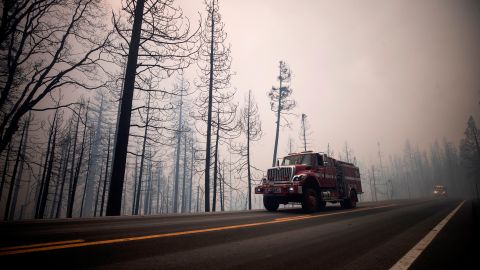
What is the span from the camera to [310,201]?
11406 millimetres

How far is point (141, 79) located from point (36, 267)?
10521 millimetres

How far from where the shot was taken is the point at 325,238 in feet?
15.9

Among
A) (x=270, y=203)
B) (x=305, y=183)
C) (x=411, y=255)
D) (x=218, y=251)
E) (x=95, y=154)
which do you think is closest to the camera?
A: (x=218, y=251)

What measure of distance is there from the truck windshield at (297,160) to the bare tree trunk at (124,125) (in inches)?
330

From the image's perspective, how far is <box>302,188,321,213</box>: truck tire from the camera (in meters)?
11.2

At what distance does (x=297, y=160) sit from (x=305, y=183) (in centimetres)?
177

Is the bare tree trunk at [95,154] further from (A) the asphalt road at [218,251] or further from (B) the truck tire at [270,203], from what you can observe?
(A) the asphalt road at [218,251]

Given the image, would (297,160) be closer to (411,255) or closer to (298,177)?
(298,177)

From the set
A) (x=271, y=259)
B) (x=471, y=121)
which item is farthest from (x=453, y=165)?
(x=271, y=259)

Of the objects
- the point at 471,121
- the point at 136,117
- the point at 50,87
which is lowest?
the point at 50,87

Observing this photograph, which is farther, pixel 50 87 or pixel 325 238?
pixel 50 87

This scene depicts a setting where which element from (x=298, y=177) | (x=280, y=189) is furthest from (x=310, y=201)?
(x=280, y=189)

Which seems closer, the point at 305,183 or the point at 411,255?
the point at 411,255

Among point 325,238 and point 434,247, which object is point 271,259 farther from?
point 434,247
